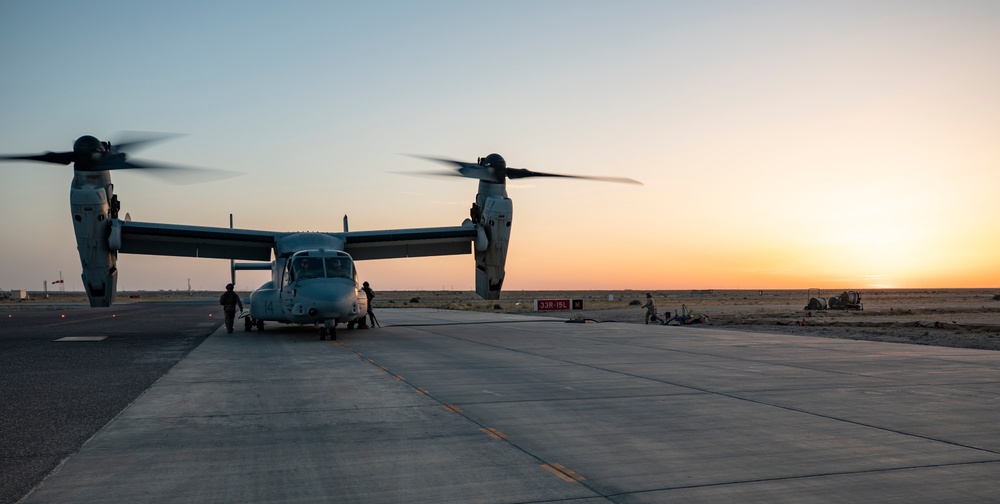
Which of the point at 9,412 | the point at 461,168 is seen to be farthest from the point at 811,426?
the point at 461,168

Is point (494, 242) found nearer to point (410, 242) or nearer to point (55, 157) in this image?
point (410, 242)

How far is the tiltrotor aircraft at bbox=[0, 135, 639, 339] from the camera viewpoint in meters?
21.5

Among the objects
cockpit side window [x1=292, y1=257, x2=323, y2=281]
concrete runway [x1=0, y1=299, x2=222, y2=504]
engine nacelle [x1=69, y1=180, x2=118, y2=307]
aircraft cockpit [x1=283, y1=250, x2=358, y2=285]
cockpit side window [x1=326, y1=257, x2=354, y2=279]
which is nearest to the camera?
concrete runway [x1=0, y1=299, x2=222, y2=504]

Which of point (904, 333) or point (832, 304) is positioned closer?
point (904, 333)

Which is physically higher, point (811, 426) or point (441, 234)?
point (441, 234)

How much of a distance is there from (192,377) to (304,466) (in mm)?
7164

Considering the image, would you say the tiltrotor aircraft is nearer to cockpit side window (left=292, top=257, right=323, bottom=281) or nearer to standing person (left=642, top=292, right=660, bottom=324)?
cockpit side window (left=292, top=257, right=323, bottom=281)

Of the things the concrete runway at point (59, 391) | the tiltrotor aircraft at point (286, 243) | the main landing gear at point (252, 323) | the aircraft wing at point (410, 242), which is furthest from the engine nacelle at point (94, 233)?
the aircraft wing at point (410, 242)

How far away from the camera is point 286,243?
2541 centimetres

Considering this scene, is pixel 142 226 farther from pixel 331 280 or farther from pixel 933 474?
pixel 933 474

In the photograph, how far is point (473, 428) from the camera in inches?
311

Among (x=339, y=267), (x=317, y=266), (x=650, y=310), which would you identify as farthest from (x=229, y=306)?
(x=650, y=310)

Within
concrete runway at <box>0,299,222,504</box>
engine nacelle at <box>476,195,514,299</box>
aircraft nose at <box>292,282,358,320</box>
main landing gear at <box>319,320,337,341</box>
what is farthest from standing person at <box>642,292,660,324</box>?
concrete runway at <box>0,299,222,504</box>

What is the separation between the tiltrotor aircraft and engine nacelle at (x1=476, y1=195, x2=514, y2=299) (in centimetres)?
3
